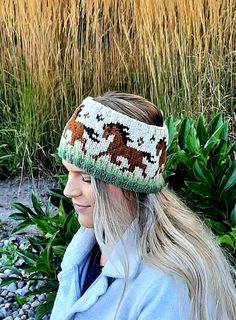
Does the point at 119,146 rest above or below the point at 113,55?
above

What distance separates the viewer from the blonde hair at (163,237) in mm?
2074

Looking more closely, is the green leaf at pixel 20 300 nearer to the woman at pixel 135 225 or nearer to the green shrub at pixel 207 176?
the green shrub at pixel 207 176

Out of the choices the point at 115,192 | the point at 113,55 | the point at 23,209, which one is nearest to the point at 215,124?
the point at 23,209

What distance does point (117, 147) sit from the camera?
2.04m

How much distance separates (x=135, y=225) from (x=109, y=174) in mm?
165

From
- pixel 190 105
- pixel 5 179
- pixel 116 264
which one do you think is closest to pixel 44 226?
pixel 116 264

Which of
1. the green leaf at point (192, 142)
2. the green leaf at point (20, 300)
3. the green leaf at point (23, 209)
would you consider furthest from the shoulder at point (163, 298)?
the green leaf at point (20, 300)

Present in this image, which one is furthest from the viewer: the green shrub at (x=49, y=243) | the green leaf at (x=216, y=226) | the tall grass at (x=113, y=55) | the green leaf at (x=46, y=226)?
the tall grass at (x=113, y=55)

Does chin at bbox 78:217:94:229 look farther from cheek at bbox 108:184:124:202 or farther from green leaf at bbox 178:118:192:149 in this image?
green leaf at bbox 178:118:192:149

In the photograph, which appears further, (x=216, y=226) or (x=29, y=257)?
(x=29, y=257)

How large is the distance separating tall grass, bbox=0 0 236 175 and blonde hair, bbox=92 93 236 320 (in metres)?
2.59

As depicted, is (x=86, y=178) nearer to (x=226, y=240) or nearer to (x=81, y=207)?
(x=81, y=207)

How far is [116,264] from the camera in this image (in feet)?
6.99

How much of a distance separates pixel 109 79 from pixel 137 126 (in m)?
2.95
